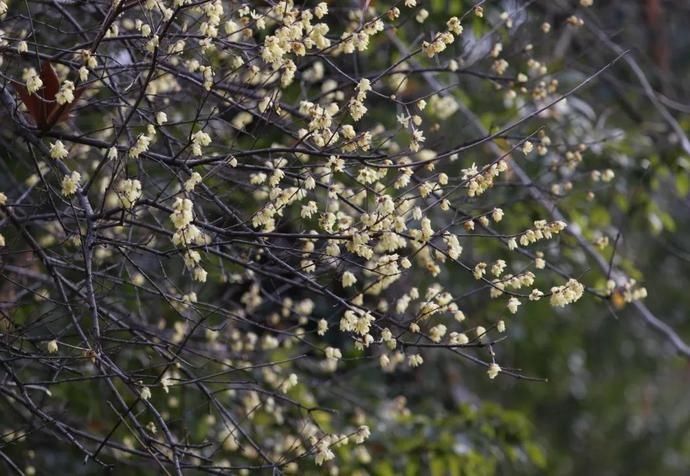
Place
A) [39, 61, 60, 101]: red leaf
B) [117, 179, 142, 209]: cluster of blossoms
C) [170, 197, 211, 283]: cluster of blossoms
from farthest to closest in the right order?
1. [39, 61, 60, 101]: red leaf
2. [117, 179, 142, 209]: cluster of blossoms
3. [170, 197, 211, 283]: cluster of blossoms

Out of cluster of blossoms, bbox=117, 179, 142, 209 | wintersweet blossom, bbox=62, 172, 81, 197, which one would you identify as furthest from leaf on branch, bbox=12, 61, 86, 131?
cluster of blossoms, bbox=117, 179, 142, 209

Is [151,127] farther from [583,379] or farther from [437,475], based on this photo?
[583,379]

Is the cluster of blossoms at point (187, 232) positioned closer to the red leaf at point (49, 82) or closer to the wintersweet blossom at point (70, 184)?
the wintersweet blossom at point (70, 184)

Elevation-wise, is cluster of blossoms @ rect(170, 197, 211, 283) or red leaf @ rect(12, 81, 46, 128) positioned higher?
red leaf @ rect(12, 81, 46, 128)

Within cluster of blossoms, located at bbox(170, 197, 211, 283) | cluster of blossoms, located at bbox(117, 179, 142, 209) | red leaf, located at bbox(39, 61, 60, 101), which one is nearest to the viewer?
cluster of blossoms, located at bbox(170, 197, 211, 283)

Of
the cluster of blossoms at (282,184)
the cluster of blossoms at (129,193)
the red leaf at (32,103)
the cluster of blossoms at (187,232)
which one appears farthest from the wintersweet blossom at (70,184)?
the red leaf at (32,103)

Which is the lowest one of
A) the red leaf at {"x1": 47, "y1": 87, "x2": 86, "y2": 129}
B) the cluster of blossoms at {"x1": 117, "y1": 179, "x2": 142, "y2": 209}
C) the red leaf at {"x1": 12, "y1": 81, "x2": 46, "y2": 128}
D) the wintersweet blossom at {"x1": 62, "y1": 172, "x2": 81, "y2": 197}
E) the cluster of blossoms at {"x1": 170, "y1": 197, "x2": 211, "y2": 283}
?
the cluster of blossoms at {"x1": 170, "y1": 197, "x2": 211, "y2": 283}

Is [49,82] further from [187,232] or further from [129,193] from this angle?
[187,232]

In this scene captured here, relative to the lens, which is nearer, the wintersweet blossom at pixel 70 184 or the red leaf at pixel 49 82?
the wintersweet blossom at pixel 70 184

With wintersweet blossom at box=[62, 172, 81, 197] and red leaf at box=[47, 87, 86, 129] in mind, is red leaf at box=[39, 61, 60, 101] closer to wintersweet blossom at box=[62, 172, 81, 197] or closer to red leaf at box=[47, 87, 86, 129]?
red leaf at box=[47, 87, 86, 129]

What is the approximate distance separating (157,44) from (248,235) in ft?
1.73

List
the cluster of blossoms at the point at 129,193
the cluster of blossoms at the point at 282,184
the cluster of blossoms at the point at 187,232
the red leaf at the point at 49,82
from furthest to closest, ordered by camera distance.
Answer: the red leaf at the point at 49,82 → the cluster of blossoms at the point at 282,184 → the cluster of blossoms at the point at 129,193 → the cluster of blossoms at the point at 187,232

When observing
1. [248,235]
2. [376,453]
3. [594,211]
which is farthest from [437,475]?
[248,235]

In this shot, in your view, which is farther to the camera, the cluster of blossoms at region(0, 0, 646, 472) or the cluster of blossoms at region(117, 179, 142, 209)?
the cluster of blossoms at region(0, 0, 646, 472)
